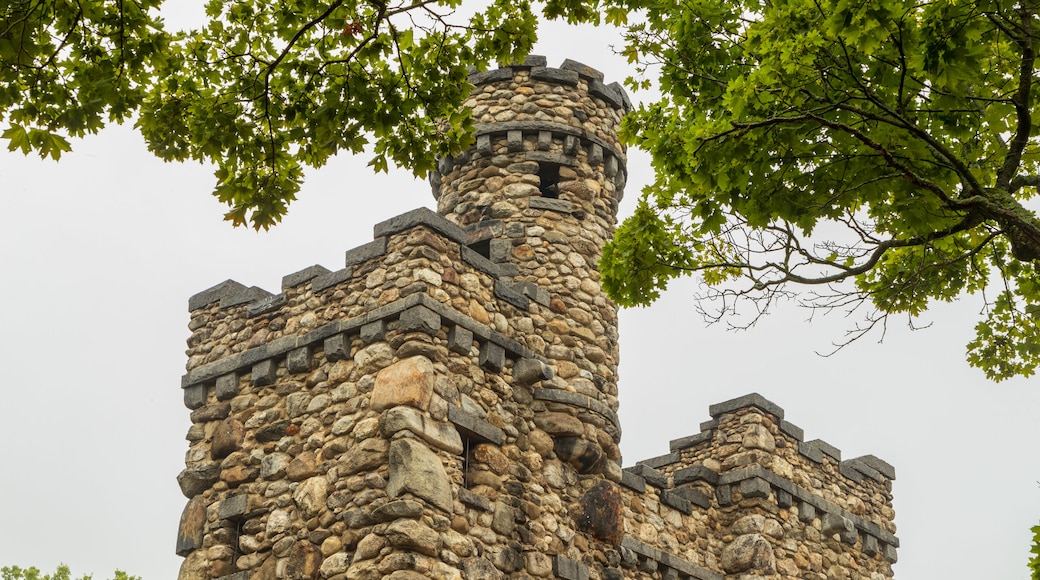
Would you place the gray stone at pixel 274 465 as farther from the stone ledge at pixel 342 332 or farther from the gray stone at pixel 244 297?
the gray stone at pixel 244 297

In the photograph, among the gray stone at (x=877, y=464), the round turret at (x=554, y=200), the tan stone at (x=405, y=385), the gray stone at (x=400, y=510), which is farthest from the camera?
the gray stone at (x=877, y=464)

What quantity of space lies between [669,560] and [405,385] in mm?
4113

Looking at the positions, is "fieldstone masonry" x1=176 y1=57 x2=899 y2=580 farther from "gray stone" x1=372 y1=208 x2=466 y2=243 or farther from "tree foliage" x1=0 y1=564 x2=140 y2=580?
"tree foliage" x1=0 y1=564 x2=140 y2=580

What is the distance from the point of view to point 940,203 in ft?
27.0

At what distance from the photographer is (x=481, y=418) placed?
39.0 feet

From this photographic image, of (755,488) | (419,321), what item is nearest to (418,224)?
(419,321)

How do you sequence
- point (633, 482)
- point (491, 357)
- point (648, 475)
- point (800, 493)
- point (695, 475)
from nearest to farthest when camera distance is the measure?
point (491, 357), point (633, 482), point (648, 475), point (695, 475), point (800, 493)

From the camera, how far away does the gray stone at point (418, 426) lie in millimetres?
11008

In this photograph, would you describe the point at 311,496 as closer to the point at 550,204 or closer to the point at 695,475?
the point at 550,204

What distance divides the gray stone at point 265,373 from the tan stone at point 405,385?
5.30 feet

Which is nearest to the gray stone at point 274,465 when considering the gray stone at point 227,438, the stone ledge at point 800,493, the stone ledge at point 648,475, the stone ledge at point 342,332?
the gray stone at point 227,438

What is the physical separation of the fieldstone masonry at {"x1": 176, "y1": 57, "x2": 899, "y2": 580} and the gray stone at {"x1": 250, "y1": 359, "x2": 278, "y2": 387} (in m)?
0.03

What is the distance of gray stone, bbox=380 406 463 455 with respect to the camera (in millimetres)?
11008

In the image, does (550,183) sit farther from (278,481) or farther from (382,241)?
(278,481)
